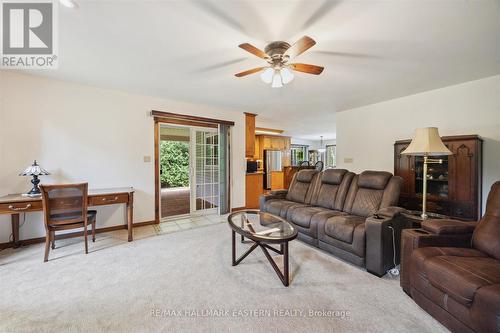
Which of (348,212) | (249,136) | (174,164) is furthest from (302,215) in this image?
(174,164)

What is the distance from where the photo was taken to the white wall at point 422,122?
2963 millimetres

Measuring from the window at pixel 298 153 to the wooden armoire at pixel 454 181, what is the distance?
6904 mm

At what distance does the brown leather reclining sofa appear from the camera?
84.5 inches

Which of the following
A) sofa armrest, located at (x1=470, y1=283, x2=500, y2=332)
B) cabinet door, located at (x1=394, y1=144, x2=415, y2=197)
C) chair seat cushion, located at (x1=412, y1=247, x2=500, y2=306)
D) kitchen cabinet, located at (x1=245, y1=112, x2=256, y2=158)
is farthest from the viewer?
kitchen cabinet, located at (x1=245, y1=112, x2=256, y2=158)

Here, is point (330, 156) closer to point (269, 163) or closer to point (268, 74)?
point (269, 163)

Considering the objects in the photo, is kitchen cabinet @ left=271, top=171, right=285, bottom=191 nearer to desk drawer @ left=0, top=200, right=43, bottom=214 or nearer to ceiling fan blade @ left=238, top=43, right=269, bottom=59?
ceiling fan blade @ left=238, top=43, right=269, bottom=59

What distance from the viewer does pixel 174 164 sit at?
28.1 ft

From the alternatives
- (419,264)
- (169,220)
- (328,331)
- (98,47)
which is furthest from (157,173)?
(419,264)

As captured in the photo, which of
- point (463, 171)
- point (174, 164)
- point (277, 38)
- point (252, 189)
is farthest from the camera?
point (174, 164)

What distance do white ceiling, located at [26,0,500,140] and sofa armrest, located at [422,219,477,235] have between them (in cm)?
178

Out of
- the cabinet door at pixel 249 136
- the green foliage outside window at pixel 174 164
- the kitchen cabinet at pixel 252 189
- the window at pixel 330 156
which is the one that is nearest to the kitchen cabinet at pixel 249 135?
the cabinet door at pixel 249 136

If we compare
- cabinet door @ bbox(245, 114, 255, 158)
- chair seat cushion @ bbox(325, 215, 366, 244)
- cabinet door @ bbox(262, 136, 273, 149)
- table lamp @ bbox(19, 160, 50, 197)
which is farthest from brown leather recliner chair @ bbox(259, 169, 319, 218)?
cabinet door @ bbox(262, 136, 273, 149)

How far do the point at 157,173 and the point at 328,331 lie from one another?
3635mm

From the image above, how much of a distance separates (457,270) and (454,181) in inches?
90.8
